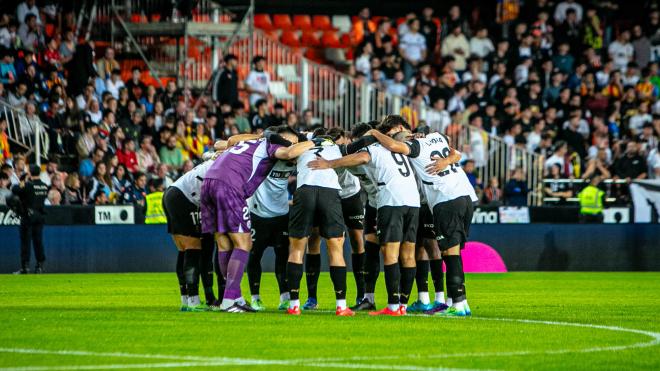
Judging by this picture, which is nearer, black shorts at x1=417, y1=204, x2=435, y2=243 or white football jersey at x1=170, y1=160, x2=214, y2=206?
white football jersey at x1=170, y1=160, x2=214, y2=206

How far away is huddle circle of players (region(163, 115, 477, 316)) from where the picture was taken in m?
12.7

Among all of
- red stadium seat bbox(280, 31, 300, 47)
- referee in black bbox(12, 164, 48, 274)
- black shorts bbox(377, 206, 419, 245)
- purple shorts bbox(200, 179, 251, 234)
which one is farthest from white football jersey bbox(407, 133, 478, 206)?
red stadium seat bbox(280, 31, 300, 47)

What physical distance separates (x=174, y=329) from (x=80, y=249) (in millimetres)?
13510

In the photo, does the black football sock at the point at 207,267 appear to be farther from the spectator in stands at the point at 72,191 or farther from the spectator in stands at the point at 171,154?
the spectator in stands at the point at 171,154

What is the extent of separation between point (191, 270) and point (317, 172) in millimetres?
1883

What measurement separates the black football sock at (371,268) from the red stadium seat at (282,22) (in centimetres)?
2051

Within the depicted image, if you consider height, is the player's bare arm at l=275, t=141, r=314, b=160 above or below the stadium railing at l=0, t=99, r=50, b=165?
below

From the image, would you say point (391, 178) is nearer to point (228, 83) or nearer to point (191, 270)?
point (191, 270)

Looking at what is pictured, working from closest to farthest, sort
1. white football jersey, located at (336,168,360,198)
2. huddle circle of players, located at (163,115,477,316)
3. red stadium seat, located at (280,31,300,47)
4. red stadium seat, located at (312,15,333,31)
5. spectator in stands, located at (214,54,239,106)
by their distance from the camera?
huddle circle of players, located at (163,115,477,316)
white football jersey, located at (336,168,360,198)
spectator in stands, located at (214,54,239,106)
red stadium seat, located at (280,31,300,47)
red stadium seat, located at (312,15,333,31)

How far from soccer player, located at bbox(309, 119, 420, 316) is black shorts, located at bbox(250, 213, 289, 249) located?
151 cm

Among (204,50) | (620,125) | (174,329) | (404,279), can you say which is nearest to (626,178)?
(620,125)

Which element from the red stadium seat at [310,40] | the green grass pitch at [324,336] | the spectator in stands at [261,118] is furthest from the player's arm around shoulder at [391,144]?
the red stadium seat at [310,40]

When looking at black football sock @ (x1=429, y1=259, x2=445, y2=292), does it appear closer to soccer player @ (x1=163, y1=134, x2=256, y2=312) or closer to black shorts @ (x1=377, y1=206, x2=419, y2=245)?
black shorts @ (x1=377, y1=206, x2=419, y2=245)

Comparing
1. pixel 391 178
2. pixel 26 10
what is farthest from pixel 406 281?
pixel 26 10
